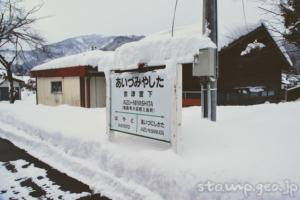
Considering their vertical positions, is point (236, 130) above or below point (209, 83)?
below

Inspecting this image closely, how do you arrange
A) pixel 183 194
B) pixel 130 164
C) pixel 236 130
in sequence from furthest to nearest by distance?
pixel 236 130 < pixel 130 164 < pixel 183 194

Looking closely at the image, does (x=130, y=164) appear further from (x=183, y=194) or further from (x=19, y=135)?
(x=19, y=135)

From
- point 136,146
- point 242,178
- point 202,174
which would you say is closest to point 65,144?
point 136,146

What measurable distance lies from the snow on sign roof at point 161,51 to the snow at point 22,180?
2.29 metres

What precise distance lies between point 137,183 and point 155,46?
2.14 metres

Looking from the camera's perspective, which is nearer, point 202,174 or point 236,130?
point 202,174

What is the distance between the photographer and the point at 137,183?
4.09 m

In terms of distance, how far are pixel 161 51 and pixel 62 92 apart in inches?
561

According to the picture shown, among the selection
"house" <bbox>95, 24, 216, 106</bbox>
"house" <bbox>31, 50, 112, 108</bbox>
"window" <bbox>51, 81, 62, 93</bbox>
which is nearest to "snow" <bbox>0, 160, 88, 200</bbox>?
"house" <bbox>95, 24, 216, 106</bbox>

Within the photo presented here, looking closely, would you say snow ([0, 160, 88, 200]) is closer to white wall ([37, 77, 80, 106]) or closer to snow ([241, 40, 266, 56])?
white wall ([37, 77, 80, 106])

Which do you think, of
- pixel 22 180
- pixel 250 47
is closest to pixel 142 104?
pixel 22 180

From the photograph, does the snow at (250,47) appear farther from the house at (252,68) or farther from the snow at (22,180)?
the snow at (22,180)

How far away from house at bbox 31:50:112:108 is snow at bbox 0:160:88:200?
969 centimetres

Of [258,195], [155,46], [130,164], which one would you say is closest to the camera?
[258,195]
